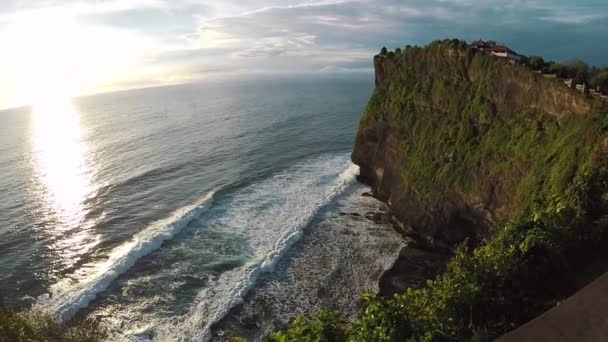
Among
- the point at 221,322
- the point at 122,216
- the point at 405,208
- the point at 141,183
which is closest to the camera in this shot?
the point at 221,322

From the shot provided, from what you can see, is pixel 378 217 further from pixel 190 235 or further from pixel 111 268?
pixel 111 268

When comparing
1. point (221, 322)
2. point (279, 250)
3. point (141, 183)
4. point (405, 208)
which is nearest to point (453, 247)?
point (405, 208)

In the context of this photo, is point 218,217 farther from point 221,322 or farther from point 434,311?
point 434,311

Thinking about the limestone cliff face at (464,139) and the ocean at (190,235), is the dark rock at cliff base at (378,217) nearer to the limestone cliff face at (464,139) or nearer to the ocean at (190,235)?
the ocean at (190,235)

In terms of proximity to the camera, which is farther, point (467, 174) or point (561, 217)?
point (467, 174)

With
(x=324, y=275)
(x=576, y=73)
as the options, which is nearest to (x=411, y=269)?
(x=324, y=275)

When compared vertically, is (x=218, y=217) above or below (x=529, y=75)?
below

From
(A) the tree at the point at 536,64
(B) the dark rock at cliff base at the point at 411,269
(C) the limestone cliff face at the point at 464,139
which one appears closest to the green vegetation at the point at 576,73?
(A) the tree at the point at 536,64
